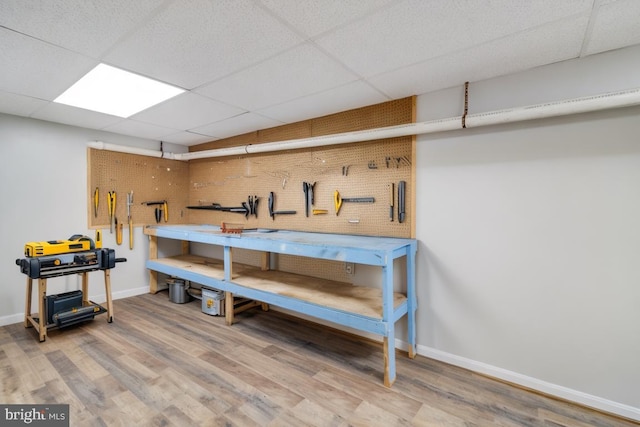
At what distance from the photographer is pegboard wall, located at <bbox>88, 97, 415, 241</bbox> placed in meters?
2.59

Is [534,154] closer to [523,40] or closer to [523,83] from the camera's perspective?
[523,83]

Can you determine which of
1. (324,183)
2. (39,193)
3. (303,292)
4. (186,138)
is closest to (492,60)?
(324,183)

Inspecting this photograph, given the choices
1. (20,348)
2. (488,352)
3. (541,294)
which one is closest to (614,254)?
(541,294)

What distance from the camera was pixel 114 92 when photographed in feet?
7.86

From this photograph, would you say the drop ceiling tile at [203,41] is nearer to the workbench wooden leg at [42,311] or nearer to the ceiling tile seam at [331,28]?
the ceiling tile seam at [331,28]

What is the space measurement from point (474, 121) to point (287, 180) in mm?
1971

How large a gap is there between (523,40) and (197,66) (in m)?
2.02

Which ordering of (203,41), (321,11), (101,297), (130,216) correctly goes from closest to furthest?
(321,11), (203,41), (101,297), (130,216)

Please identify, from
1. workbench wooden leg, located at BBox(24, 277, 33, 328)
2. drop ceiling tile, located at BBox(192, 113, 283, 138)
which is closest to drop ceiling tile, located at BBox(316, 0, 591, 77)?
drop ceiling tile, located at BBox(192, 113, 283, 138)

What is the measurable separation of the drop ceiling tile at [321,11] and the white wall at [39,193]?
3430 mm

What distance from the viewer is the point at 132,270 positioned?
400cm

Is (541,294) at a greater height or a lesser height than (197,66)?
lesser

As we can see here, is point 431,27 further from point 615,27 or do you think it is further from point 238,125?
point 238,125

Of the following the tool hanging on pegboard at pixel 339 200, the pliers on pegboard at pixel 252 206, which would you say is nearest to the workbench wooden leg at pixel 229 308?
the pliers on pegboard at pixel 252 206
